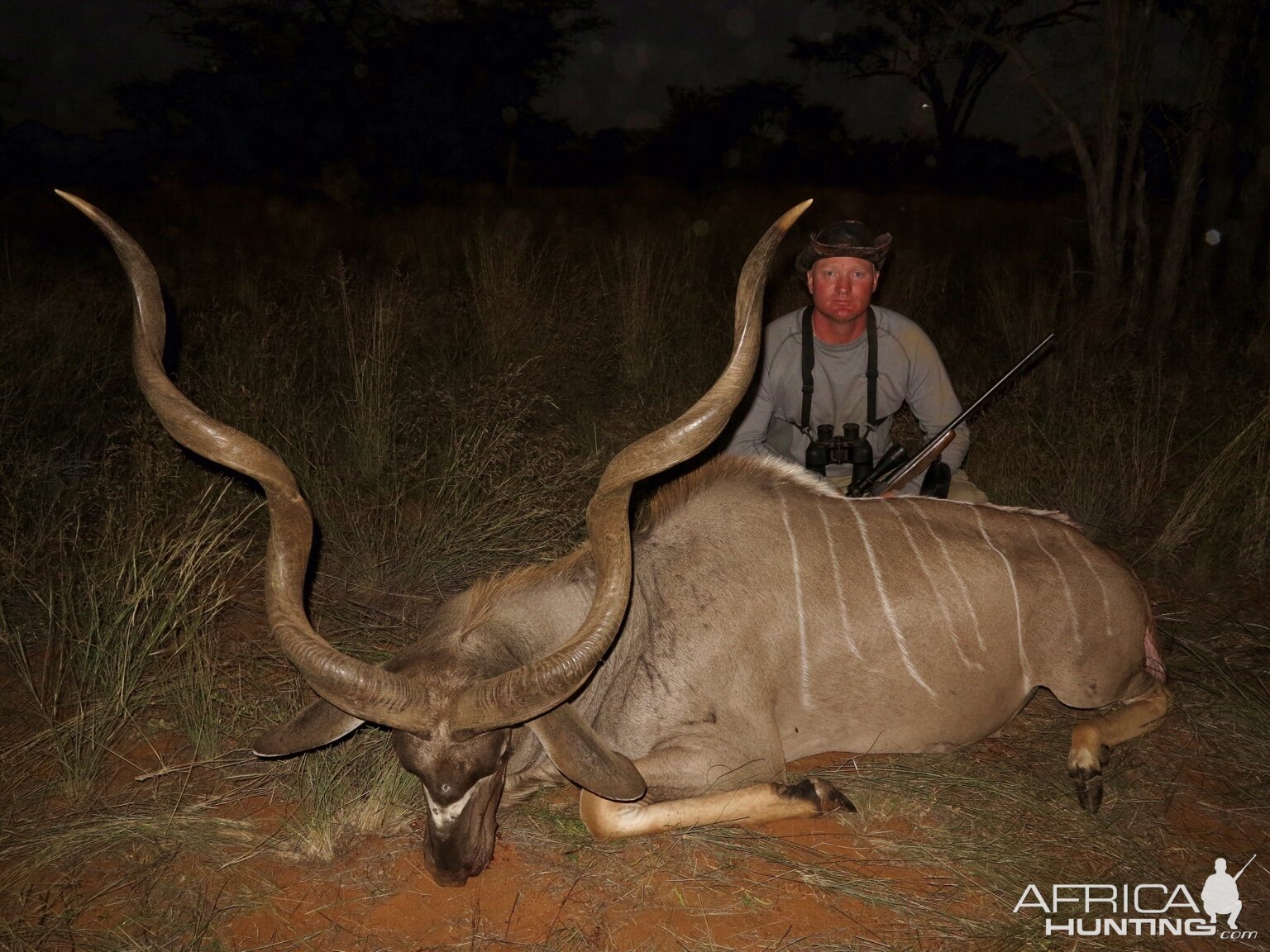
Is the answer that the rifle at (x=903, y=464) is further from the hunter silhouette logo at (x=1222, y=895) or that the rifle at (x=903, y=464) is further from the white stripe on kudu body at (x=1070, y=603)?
the hunter silhouette logo at (x=1222, y=895)

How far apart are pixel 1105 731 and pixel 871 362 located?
1.68 m

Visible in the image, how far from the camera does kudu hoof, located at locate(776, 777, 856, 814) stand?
2650 millimetres

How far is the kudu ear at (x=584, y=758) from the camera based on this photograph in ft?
7.39

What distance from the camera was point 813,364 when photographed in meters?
3.90

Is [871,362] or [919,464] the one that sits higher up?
[871,362]

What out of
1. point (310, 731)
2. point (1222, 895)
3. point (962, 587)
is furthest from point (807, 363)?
point (310, 731)

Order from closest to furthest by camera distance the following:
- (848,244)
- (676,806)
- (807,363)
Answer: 1. (676,806)
2. (848,244)
3. (807,363)

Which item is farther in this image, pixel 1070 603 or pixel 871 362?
pixel 871 362

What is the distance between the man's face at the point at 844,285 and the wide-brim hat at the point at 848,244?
0.03 m

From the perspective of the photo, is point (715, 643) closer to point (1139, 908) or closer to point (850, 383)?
point (1139, 908)

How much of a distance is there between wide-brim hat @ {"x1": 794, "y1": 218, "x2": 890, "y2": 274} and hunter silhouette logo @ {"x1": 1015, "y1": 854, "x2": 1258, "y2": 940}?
7.88ft

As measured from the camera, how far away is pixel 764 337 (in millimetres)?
3982

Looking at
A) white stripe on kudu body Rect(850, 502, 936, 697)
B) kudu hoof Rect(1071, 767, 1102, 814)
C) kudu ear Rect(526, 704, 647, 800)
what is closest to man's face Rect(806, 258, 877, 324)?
white stripe on kudu body Rect(850, 502, 936, 697)

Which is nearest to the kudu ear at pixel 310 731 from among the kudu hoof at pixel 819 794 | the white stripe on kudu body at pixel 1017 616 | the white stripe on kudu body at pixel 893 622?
the kudu hoof at pixel 819 794
